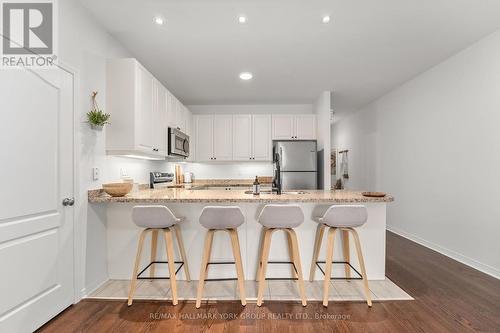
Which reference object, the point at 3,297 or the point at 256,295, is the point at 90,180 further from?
the point at 256,295

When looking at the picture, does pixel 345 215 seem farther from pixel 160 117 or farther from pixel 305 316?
pixel 160 117

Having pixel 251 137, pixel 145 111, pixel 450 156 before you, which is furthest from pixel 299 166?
pixel 145 111

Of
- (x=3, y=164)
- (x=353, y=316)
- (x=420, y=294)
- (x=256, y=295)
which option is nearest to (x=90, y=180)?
(x=3, y=164)

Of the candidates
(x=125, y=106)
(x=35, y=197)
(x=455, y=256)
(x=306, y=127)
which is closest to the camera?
(x=35, y=197)

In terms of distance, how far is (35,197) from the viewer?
1873 millimetres

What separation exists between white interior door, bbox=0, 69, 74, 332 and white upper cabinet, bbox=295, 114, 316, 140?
393cm

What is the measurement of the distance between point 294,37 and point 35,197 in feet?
9.26

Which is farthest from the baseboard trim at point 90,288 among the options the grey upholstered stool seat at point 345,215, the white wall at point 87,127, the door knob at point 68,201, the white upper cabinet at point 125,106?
the grey upholstered stool seat at point 345,215

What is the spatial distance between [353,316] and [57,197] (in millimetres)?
2607

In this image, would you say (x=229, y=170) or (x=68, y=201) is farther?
(x=229, y=170)

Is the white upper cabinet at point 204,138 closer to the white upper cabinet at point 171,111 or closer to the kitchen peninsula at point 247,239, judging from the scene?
the white upper cabinet at point 171,111

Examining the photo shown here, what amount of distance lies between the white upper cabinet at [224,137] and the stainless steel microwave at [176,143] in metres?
0.96

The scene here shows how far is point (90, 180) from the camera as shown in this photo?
2.41 m

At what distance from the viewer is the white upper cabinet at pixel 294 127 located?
204 inches
